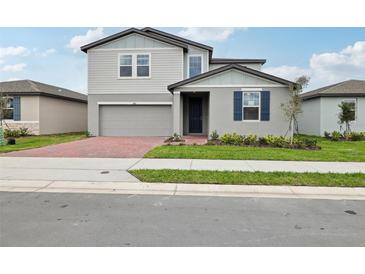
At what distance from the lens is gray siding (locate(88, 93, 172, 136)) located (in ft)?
60.5

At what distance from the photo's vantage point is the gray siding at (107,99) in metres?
18.4

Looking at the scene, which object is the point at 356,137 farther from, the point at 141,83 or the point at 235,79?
the point at 141,83

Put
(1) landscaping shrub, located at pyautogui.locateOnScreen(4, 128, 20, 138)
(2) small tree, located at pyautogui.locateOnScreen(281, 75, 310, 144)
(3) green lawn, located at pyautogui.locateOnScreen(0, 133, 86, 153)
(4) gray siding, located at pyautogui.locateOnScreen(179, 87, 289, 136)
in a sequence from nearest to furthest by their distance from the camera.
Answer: (3) green lawn, located at pyautogui.locateOnScreen(0, 133, 86, 153)
(2) small tree, located at pyautogui.locateOnScreen(281, 75, 310, 144)
(4) gray siding, located at pyautogui.locateOnScreen(179, 87, 289, 136)
(1) landscaping shrub, located at pyautogui.locateOnScreen(4, 128, 20, 138)

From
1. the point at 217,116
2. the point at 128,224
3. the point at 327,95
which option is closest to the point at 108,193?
the point at 128,224

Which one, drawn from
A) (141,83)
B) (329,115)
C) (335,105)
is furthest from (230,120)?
(335,105)

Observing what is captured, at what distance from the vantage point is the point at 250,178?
6938 mm

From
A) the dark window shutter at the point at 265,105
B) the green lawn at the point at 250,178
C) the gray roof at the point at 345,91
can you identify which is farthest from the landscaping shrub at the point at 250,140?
the gray roof at the point at 345,91

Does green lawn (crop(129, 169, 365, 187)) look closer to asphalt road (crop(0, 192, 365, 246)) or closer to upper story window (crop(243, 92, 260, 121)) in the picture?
asphalt road (crop(0, 192, 365, 246))

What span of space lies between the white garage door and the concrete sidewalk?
9239 millimetres

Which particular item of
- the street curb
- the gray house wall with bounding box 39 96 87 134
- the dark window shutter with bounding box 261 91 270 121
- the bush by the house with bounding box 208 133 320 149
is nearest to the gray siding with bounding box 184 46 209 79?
the dark window shutter with bounding box 261 91 270 121

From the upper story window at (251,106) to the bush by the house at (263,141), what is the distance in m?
1.34

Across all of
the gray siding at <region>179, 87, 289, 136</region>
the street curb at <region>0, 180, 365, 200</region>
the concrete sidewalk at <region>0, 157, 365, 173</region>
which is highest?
the gray siding at <region>179, 87, 289, 136</region>

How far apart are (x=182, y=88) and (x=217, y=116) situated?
2654mm

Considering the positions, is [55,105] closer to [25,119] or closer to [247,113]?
[25,119]
